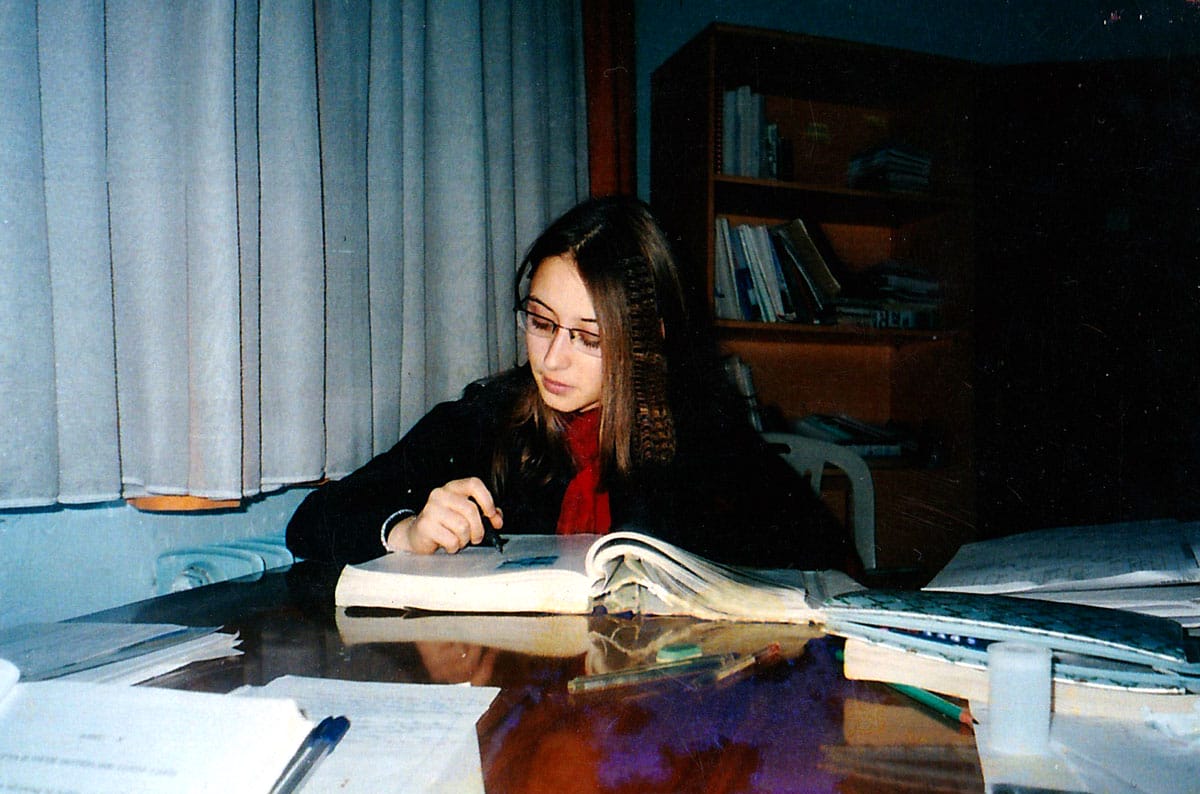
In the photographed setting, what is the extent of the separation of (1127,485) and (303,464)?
2.02 m

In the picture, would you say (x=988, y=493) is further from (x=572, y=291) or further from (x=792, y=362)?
(x=572, y=291)

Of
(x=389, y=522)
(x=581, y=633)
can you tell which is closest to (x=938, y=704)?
(x=581, y=633)

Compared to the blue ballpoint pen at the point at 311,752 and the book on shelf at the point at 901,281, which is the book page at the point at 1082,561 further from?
the book on shelf at the point at 901,281

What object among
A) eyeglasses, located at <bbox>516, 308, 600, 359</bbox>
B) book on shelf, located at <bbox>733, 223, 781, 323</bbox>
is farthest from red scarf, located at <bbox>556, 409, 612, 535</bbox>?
book on shelf, located at <bbox>733, 223, 781, 323</bbox>

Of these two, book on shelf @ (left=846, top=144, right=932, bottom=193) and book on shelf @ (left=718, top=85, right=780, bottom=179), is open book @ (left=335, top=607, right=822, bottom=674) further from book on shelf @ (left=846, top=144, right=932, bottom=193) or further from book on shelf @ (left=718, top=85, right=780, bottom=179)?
book on shelf @ (left=846, top=144, right=932, bottom=193)

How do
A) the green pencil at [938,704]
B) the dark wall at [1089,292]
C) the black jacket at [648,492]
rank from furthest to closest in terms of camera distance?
1. the dark wall at [1089,292]
2. the black jacket at [648,492]
3. the green pencil at [938,704]

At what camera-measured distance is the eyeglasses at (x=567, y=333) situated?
1.20m

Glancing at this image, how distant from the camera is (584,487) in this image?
4.46ft

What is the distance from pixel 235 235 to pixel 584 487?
2.25 feet

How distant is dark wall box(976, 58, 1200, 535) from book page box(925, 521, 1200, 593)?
1.18m

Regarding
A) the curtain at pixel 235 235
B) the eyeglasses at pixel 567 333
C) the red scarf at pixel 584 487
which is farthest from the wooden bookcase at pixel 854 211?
the eyeglasses at pixel 567 333

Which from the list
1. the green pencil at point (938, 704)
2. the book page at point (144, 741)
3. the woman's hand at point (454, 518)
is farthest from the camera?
the woman's hand at point (454, 518)

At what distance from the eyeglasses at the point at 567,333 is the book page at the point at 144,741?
866 mm

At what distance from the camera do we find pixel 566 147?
1.89 meters
